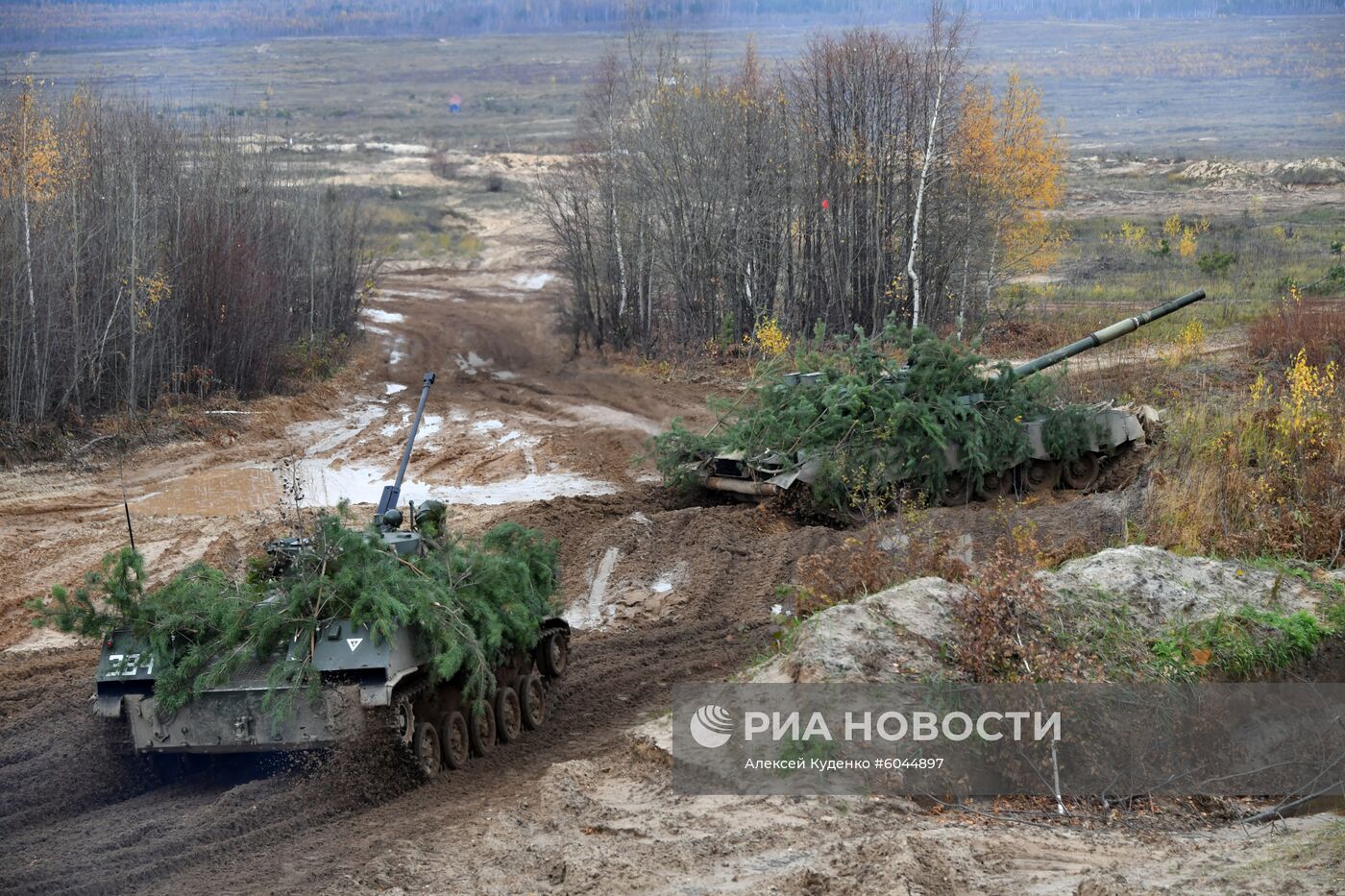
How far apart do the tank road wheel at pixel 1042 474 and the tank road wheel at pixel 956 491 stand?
1.62m

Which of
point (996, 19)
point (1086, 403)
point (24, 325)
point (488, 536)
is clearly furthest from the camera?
point (996, 19)

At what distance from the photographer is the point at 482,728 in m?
11.0

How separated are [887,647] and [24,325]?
714 inches

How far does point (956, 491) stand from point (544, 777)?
10.0m

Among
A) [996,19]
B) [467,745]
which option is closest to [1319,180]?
[467,745]

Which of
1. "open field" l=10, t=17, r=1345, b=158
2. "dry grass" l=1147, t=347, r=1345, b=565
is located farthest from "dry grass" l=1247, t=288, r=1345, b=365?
"open field" l=10, t=17, r=1345, b=158

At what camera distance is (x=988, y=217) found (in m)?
33.6

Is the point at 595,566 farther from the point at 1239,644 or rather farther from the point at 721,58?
the point at 721,58

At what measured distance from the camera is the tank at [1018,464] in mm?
17906

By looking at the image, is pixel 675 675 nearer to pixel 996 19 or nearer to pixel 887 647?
pixel 887 647

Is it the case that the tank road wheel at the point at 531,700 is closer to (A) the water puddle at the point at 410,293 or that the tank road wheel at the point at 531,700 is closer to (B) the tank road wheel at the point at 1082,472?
(B) the tank road wheel at the point at 1082,472

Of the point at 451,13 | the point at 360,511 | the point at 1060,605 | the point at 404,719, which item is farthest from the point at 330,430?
the point at 451,13

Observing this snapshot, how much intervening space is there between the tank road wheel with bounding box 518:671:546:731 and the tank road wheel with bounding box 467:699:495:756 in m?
0.45

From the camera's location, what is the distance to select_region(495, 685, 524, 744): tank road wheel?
36.8ft
